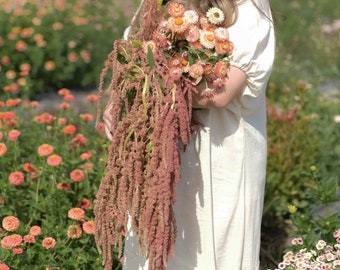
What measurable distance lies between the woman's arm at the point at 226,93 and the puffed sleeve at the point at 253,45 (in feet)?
0.08

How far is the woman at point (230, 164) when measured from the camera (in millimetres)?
2223

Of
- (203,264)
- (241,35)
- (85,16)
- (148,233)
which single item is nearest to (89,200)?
(203,264)

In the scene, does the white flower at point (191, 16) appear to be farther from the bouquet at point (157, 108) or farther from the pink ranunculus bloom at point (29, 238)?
the pink ranunculus bloom at point (29, 238)

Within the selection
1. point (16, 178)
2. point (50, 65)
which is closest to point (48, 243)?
point (16, 178)

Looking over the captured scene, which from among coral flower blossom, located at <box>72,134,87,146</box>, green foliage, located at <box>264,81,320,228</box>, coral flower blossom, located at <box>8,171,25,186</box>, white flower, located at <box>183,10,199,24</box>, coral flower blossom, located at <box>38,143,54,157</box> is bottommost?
green foliage, located at <box>264,81,320,228</box>

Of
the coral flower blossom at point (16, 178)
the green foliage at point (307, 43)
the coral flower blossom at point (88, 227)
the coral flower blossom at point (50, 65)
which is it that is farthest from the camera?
the green foliage at point (307, 43)

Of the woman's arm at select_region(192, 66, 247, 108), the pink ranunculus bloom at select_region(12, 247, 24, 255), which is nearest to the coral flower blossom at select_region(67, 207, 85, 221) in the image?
the pink ranunculus bloom at select_region(12, 247, 24, 255)

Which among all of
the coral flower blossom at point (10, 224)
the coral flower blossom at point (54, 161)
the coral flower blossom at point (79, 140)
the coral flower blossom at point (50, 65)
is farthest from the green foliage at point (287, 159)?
the coral flower blossom at point (50, 65)

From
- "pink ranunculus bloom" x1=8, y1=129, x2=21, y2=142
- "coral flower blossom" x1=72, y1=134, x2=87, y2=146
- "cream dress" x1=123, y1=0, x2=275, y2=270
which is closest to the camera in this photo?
"cream dress" x1=123, y1=0, x2=275, y2=270

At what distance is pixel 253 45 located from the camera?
7.24 ft

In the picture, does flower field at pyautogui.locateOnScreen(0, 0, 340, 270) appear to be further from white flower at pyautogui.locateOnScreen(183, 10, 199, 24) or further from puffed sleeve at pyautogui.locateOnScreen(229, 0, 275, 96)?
white flower at pyautogui.locateOnScreen(183, 10, 199, 24)

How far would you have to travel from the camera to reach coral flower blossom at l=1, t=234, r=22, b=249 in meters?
2.66

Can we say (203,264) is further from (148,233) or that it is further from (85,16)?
(85,16)

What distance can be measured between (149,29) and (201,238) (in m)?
0.74
